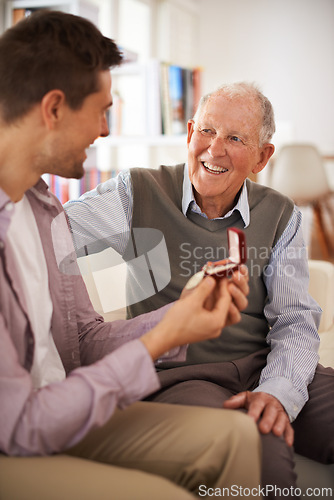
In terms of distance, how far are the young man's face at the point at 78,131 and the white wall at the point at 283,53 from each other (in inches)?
170

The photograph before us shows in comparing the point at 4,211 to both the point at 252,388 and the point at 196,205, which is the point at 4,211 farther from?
the point at 252,388

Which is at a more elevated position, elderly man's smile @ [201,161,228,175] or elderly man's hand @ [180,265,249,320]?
elderly man's smile @ [201,161,228,175]

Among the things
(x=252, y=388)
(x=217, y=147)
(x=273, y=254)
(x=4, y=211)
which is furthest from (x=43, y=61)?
(x=252, y=388)

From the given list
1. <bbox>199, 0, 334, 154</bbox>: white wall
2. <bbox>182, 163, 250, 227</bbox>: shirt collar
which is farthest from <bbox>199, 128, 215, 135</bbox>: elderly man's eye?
<bbox>199, 0, 334, 154</bbox>: white wall

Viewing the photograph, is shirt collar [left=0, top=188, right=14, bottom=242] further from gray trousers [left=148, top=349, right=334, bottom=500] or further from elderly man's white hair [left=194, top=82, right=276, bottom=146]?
elderly man's white hair [left=194, top=82, right=276, bottom=146]

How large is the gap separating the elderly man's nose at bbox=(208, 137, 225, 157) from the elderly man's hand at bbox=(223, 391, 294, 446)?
0.63m

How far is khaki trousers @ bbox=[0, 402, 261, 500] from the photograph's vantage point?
797 millimetres

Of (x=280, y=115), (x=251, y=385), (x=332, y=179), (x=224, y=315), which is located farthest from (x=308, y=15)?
(x=224, y=315)

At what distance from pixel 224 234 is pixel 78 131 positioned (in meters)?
0.62

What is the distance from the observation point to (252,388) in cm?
144

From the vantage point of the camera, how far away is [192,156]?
59.7 inches

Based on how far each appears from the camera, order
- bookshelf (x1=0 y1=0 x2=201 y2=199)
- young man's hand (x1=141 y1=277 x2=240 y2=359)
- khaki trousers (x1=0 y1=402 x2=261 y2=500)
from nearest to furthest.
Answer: khaki trousers (x1=0 y1=402 x2=261 y2=500), young man's hand (x1=141 y1=277 x2=240 y2=359), bookshelf (x1=0 y1=0 x2=201 y2=199)

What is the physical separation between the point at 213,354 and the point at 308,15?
15.0 ft

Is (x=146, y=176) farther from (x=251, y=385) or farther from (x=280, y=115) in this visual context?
(x=280, y=115)
